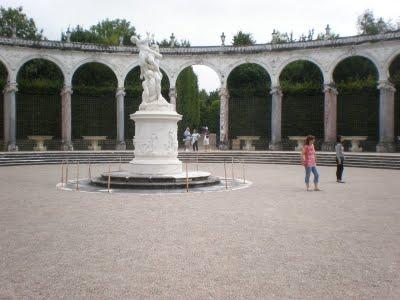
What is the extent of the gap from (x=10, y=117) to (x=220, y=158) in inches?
606

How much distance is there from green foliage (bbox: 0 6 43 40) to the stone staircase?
2019 cm

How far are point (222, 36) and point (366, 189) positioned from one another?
22.7 meters

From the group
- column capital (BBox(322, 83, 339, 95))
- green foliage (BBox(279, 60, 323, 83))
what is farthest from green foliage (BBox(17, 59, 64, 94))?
column capital (BBox(322, 83, 339, 95))

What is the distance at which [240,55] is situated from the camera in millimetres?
32219

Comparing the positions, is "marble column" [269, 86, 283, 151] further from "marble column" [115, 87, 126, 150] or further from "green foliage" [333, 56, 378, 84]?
"marble column" [115, 87, 126, 150]

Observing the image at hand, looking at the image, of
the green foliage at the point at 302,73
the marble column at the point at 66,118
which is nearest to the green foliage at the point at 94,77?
A: the marble column at the point at 66,118

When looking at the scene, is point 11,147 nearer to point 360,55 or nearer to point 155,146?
point 155,146

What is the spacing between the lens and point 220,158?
26.3m

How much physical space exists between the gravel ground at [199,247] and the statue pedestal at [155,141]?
12.5 feet

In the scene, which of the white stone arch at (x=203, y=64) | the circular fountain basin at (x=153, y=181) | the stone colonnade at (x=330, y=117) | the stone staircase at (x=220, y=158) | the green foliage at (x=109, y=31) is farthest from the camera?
the green foliage at (x=109, y=31)

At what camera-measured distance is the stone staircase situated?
22109mm

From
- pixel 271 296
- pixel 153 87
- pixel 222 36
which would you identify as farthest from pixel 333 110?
pixel 271 296

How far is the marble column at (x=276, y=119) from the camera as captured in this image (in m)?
31.4

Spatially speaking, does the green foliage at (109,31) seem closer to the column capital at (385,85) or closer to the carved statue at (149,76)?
the column capital at (385,85)
